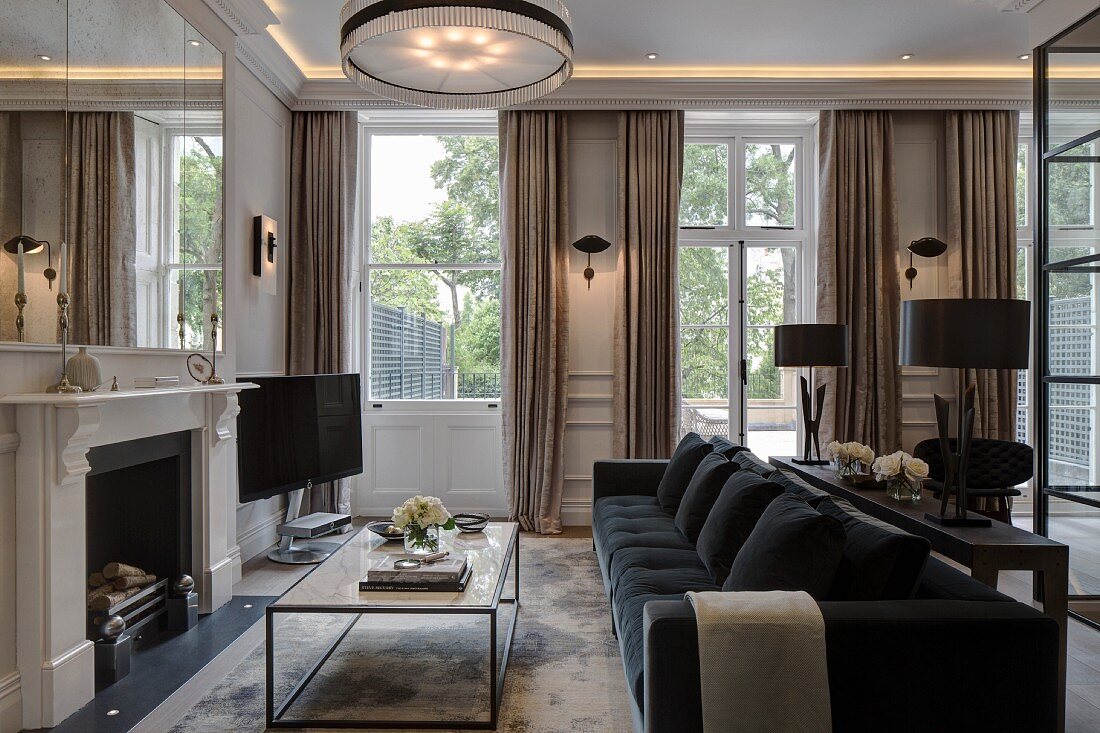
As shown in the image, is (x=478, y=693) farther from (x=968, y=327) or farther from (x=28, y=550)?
(x=968, y=327)

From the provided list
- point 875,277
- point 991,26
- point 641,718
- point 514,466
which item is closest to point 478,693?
point 641,718

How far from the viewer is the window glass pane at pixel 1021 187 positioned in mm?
5262

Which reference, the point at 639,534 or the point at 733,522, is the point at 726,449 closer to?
the point at 639,534

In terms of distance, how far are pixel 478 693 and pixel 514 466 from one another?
8.46 feet

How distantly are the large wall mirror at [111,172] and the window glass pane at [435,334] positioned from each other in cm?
189

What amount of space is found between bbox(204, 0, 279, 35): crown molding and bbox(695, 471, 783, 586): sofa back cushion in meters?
3.37

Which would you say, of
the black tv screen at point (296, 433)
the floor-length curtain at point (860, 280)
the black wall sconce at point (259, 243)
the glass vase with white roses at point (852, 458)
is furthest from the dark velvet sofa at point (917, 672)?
the black wall sconce at point (259, 243)

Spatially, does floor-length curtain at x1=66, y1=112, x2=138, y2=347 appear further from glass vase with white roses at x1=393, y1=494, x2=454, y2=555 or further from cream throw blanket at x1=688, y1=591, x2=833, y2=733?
cream throw blanket at x1=688, y1=591, x2=833, y2=733

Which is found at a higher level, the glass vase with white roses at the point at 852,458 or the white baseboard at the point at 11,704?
the glass vase with white roses at the point at 852,458

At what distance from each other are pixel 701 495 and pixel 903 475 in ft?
3.06

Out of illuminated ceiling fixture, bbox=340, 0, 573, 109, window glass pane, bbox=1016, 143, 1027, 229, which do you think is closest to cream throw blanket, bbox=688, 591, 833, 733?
illuminated ceiling fixture, bbox=340, 0, 573, 109

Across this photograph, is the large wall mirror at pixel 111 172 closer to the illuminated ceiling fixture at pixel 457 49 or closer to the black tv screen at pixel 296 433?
the black tv screen at pixel 296 433

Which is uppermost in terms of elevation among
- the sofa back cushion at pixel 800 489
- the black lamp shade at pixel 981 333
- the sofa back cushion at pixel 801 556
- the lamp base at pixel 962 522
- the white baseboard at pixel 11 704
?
the black lamp shade at pixel 981 333

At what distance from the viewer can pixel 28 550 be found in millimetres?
2285
